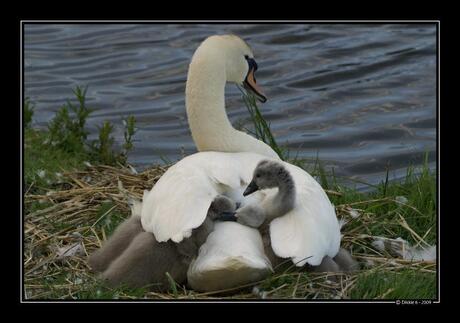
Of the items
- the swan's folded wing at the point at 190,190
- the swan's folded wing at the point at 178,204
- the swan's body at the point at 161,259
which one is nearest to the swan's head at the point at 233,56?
the swan's folded wing at the point at 190,190

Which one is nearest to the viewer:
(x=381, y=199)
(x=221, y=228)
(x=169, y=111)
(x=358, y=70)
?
(x=221, y=228)

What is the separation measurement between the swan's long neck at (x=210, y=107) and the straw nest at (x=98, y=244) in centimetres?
82

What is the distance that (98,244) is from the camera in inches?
258

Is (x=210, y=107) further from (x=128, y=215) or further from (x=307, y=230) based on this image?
(x=307, y=230)

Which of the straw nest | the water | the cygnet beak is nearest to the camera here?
the straw nest

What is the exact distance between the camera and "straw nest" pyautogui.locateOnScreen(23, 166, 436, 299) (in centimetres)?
563

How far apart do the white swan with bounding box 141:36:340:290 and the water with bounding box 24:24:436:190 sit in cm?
314

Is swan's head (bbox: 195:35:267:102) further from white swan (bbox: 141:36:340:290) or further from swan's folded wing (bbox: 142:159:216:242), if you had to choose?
swan's folded wing (bbox: 142:159:216:242)

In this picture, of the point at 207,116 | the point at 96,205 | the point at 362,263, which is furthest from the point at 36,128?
the point at 362,263

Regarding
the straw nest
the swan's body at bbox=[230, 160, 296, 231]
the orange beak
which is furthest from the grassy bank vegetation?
A: the orange beak

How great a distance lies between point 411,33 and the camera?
14.5 m

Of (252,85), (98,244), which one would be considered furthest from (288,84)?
(98,244)

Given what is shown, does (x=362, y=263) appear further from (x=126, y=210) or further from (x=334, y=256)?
(x=126, y=210)
